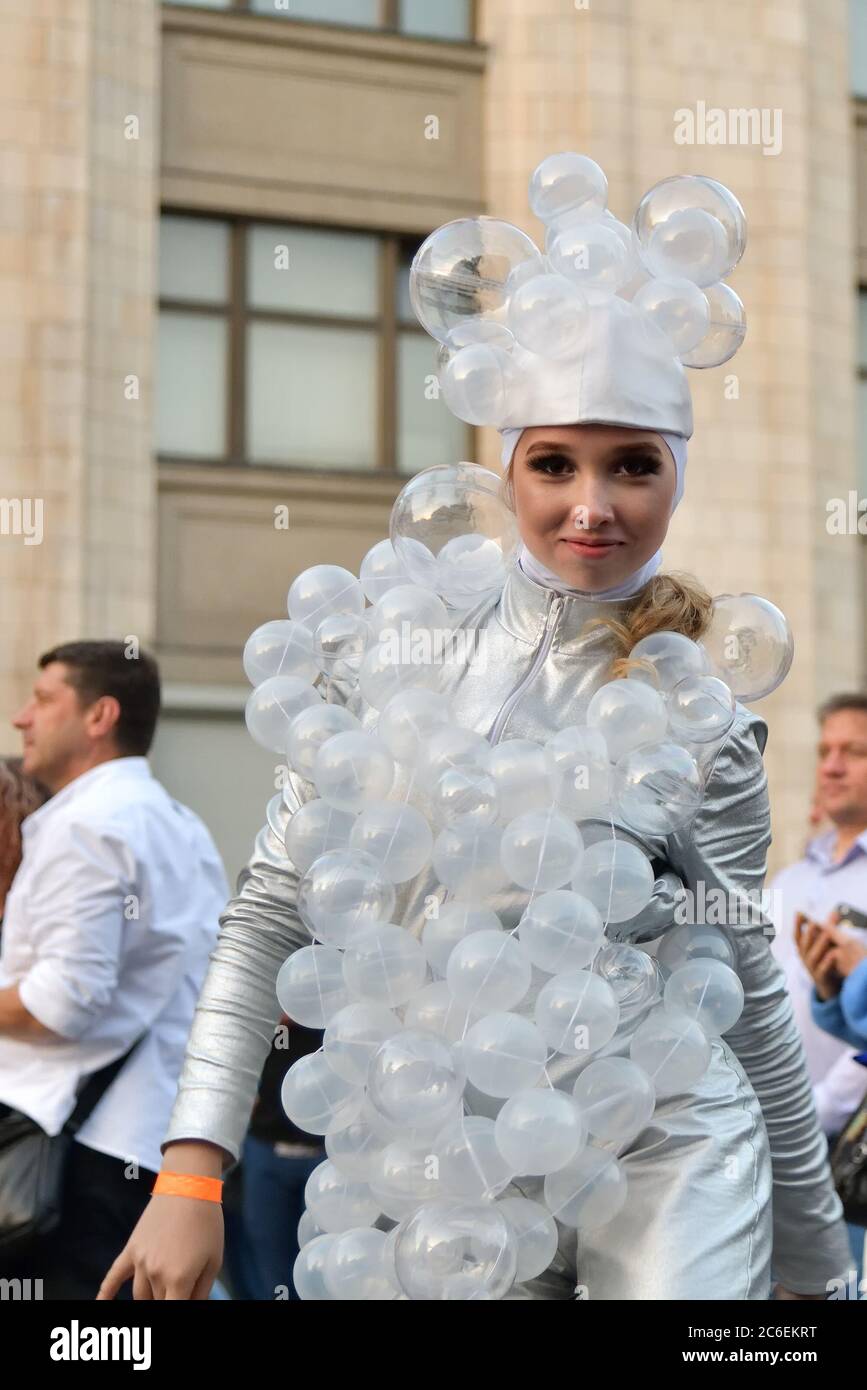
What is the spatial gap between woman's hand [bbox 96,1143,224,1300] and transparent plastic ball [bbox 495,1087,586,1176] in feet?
1.27

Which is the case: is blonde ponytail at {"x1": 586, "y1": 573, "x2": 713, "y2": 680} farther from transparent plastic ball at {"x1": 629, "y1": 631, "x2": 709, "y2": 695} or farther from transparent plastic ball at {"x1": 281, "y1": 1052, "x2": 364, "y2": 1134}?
transparent plastic ball at {"x1": 281, "y1": 1052, "x2": 364, "y2": 1134}

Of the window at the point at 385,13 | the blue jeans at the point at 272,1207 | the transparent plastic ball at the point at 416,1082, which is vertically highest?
the window at the point at 385,13

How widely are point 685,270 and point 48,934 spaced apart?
2.96 m

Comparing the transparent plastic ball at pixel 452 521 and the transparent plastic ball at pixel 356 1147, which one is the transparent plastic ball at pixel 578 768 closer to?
the transparent plastic ball at pixel 452 521

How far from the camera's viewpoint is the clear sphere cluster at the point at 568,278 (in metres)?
2.92

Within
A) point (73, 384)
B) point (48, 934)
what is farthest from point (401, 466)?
point (48, 934)

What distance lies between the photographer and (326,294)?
50.7 ft

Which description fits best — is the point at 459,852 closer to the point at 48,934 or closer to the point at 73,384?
the point at 48,934

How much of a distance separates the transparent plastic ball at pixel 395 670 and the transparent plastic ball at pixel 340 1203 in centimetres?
65

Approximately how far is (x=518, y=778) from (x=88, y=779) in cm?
318

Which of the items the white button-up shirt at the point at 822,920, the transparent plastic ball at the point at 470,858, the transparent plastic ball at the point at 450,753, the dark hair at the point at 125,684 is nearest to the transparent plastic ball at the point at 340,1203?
the transparent plastic ball at the point at 470,858

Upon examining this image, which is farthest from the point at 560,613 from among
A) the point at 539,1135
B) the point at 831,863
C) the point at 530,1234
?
the point at 831,863

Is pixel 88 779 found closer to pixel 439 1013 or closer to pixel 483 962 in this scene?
pixel 439 1013

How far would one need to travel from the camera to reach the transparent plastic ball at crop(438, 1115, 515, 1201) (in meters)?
2.67
